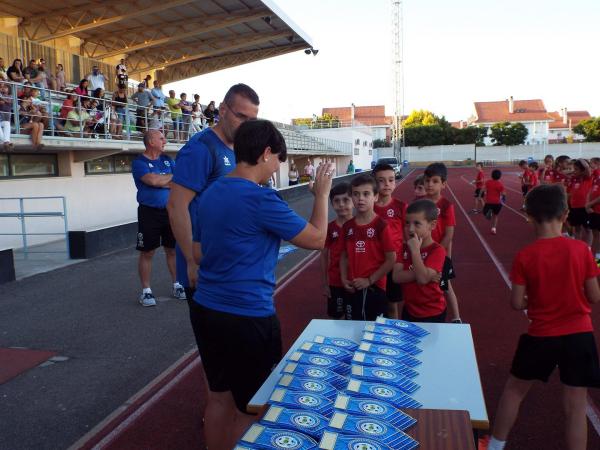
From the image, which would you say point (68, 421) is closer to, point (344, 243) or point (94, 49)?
point (344, 243)

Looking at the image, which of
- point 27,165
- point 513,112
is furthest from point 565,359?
point 513,112

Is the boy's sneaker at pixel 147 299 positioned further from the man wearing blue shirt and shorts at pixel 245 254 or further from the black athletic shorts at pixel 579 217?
the black athletic shorts at pixel 579 217

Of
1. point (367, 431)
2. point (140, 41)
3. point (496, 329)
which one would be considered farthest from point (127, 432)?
point (140, 41)

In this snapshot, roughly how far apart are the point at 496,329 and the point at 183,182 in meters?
4.24

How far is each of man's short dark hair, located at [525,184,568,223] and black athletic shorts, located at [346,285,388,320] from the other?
1518mm

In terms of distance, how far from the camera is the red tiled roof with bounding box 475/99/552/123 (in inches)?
3723

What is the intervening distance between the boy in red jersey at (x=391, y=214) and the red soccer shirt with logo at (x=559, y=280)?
5.54ft

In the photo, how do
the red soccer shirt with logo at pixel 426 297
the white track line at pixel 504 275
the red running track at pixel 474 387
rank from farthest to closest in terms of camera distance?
the red soccer shirt with logo at pixel 426 297
the white track line at pixel 504 275
the red running track at pixel 474 387

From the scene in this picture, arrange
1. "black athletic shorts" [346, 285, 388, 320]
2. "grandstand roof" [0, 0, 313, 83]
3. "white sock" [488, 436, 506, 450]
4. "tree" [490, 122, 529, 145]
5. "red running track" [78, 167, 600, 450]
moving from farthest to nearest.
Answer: "tree" [490, 122, 529, 145] → "grandstand roof" [0, 0, 313, 83] → "black athletic shorts" [346, 285, 388, 320] → "red running track" [78, 167, 600, 450] → "white sock" [488, 436, 506, 450]

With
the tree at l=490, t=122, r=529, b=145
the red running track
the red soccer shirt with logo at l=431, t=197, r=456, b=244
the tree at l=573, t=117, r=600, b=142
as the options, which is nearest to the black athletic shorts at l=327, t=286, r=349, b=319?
the red running track

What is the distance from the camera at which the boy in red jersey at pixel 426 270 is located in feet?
12.3

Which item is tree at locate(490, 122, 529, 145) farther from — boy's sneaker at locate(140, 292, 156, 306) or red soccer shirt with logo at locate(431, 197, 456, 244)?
boy's sneaker at locate(140, 292, 156, 306)

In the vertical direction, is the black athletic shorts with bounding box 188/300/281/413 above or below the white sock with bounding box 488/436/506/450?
above

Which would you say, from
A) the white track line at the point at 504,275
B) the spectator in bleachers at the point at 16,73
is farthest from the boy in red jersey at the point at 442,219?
the spectator in bleachers at the point at 16,73
